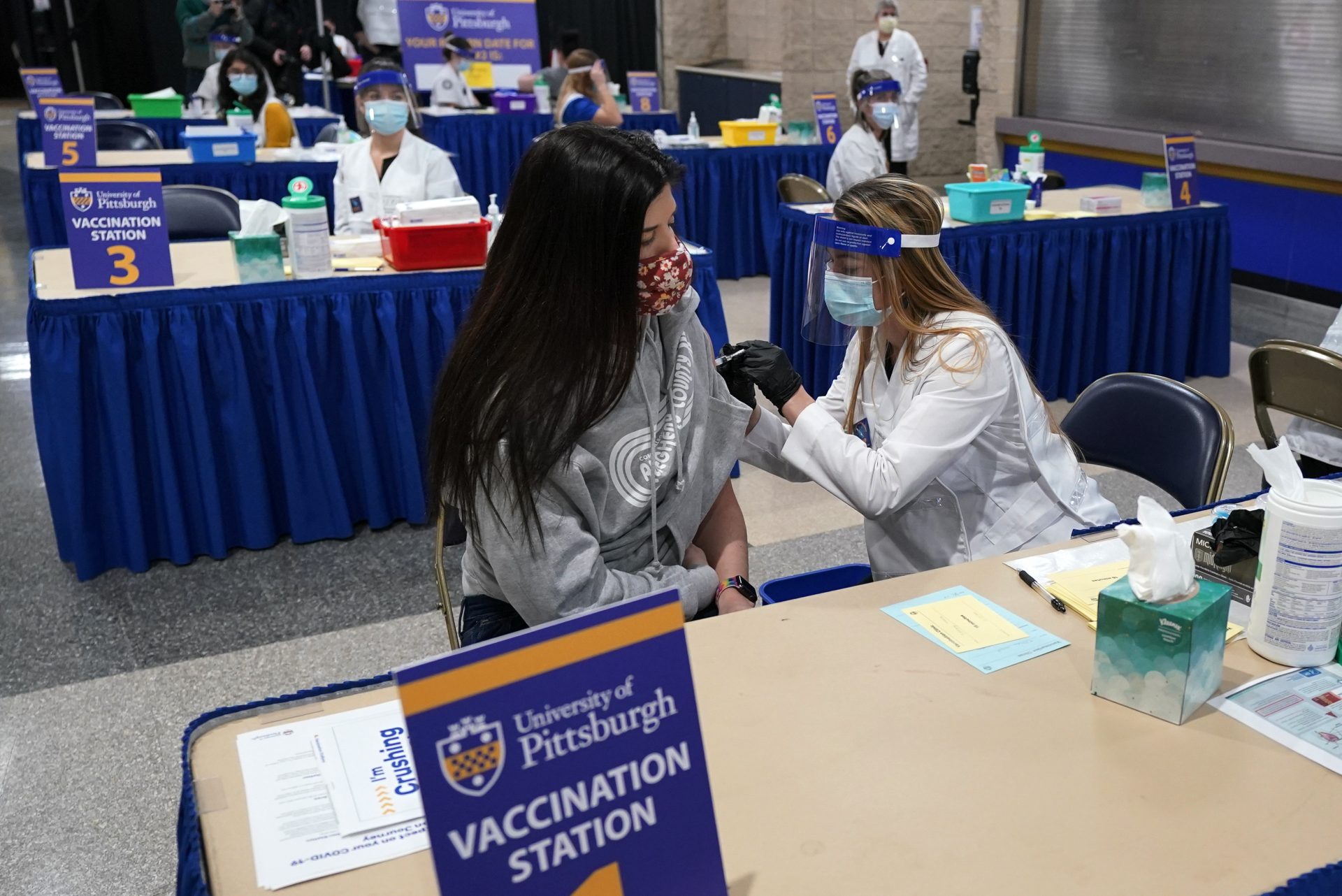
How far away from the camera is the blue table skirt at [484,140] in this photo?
24.6 feet

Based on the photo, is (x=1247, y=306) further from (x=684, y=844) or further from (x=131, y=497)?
(x=684, y=844)

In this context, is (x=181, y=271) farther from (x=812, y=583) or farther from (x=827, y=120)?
(x=827, y=120)

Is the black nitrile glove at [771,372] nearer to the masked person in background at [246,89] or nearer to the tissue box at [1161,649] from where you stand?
the tissue box at [1161,649]

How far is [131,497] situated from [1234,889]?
2.87 m

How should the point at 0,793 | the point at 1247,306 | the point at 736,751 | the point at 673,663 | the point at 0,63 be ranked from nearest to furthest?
the point at 673,663 → the point at 736,751 → the point at 0,793 → the point at 1247,306 → the point at 0,63

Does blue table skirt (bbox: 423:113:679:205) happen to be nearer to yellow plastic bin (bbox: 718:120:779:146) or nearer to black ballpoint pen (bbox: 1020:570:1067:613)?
yellow plastic bin (bbox: 718:120:779:146)

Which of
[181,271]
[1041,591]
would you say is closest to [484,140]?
[181,271]

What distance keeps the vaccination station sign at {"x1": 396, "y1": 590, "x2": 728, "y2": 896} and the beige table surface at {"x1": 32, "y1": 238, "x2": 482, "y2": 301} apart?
262 cm

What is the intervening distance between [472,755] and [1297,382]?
88.6 inches

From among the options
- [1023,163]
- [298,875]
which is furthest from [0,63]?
[298,875]

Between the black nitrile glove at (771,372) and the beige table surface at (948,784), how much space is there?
55 cm

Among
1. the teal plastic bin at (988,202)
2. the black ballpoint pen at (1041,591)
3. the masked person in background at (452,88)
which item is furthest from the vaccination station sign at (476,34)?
the black ballpoint pen at (1041,591)

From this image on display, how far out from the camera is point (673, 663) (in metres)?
0.82

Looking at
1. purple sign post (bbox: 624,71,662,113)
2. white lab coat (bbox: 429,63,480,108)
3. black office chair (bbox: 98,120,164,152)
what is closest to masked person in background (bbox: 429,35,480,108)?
white lab coat (bbox: 429,63,480,108)
